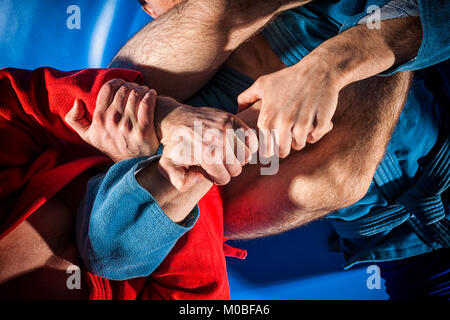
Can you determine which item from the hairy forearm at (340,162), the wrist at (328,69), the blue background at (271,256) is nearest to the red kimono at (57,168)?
the hairy forearm at (340,162)

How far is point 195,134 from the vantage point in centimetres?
39

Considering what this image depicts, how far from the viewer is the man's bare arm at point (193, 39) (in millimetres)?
517

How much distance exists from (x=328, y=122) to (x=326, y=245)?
19.7 inches

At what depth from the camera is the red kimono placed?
44 cm

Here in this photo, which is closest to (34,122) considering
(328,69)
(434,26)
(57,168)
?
(57,168)

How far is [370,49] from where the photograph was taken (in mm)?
497

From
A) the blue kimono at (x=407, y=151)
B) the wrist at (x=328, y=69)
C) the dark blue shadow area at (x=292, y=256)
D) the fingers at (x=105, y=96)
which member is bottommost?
the dark blue shadow area at (x=292, y=256)

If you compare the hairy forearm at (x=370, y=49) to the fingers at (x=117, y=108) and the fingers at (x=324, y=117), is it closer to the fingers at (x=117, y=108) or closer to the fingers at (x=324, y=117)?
the fingers at (x=324, y=117)

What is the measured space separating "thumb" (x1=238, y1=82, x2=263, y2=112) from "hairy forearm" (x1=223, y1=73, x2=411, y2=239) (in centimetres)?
13

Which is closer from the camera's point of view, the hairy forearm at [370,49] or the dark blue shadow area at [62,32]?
the hairy forearm at [370,49]

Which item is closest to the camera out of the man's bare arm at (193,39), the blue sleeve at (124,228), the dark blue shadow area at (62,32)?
the blue sleeve at (124,228)

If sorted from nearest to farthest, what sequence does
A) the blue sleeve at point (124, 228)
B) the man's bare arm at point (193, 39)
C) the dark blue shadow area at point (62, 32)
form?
the blue sleeve at point (124, 228) → the man's bare arm at point (193, 39) → the dark blue shadow area at point (62, 32)

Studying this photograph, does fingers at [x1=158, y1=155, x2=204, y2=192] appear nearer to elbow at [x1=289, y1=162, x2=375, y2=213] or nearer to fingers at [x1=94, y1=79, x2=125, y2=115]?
fingers at [x1=94, y1=79, x2=125, y2=115]
